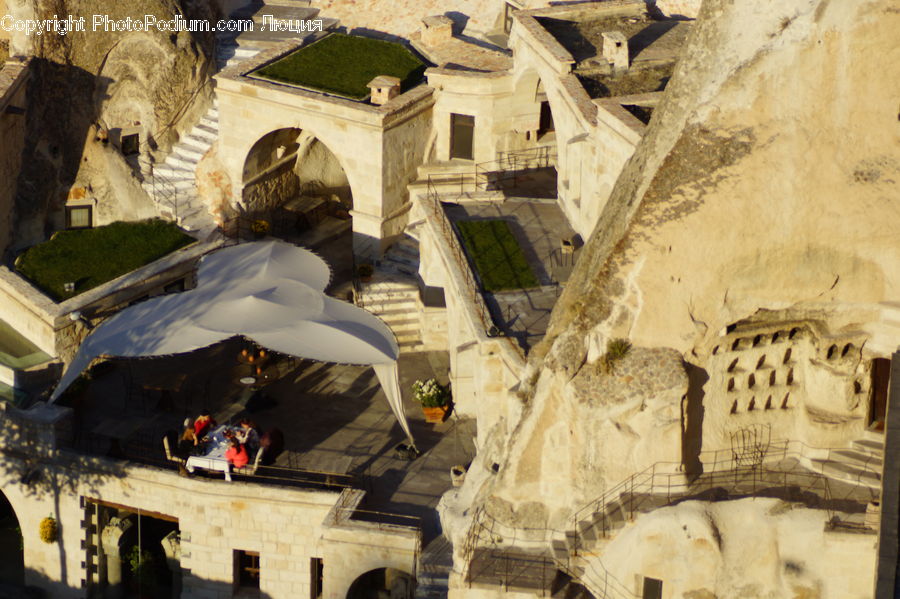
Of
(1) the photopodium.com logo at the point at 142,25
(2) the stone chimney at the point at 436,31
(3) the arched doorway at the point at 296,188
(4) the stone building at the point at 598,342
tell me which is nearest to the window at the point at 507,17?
Result: (2) the stone chimney at the point at 436,31

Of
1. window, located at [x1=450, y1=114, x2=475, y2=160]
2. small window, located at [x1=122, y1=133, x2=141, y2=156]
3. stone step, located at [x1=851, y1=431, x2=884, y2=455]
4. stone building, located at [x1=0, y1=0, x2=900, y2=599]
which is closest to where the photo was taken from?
stone building, located at [x1=0, y1=0, x2=900, y2=599]

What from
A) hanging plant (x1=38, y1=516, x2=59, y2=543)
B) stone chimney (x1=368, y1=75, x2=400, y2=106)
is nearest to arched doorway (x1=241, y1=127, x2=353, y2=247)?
stone chimney (x1=368, y1=75, x2=400, y2=106)

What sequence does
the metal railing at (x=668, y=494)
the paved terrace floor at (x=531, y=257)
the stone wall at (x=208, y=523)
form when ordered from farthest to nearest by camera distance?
the paved terrace floor at (x=531, y=257)
the stone wall at (x=208, y=523)
the metal railing at (x=668, y=494)

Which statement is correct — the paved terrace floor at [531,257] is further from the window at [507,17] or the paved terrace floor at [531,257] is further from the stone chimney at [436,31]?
the window at [507,17]

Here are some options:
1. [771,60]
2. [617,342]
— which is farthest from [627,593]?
[771,60]

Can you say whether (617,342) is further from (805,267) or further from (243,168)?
(243,168)

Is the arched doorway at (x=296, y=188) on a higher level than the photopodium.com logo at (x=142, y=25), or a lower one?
lower

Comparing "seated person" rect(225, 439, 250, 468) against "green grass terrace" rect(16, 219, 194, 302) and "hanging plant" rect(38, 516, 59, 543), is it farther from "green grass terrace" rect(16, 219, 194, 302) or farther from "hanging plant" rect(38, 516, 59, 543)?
"green grass terrace" rect(16, 219, 194, 302)
